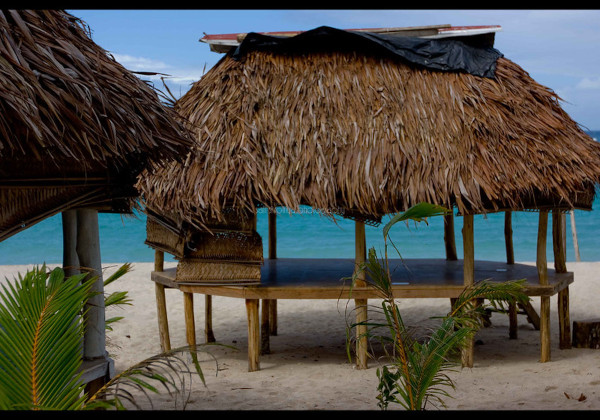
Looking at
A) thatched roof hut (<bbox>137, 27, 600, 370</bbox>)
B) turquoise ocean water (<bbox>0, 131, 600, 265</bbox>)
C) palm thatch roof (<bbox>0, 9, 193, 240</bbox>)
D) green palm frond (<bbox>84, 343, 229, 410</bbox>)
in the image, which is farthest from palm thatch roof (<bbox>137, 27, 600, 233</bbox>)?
turquoise ocean water (<bbox>0, 131, 600, 265</bbox>)

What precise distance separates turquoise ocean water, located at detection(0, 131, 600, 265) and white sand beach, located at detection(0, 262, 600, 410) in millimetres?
16752

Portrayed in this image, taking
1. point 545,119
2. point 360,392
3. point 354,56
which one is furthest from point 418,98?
point 360,392

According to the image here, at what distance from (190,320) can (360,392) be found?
2312mm

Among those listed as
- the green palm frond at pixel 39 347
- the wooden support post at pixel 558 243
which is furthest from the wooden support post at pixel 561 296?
the green palm frond at pixel 39 347

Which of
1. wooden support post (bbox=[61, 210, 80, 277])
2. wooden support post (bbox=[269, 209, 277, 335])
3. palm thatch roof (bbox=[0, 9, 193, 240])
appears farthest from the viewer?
wooden support post (bbox=[269, 209, 277, 335])

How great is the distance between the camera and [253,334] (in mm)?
7648

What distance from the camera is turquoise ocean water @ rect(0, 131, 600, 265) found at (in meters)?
29.5

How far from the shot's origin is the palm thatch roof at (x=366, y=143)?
7.15 meters

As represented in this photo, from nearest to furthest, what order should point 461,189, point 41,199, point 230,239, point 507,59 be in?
point 41,199, point 461,189, point 230,239, point 507,59

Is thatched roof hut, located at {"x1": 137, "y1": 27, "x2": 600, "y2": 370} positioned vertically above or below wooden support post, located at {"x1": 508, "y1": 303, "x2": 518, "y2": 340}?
above

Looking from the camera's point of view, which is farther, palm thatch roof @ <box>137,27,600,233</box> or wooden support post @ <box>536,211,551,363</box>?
wooden support post @ <box>536,211,551,363</box>

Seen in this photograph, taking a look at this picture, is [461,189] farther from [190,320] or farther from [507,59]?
[190,320]

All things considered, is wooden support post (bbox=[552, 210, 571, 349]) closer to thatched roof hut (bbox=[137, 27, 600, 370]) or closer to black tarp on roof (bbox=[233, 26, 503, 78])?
thatched roof hut (bbox=[137, 27, 600, 370])

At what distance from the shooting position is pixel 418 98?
778 cm
